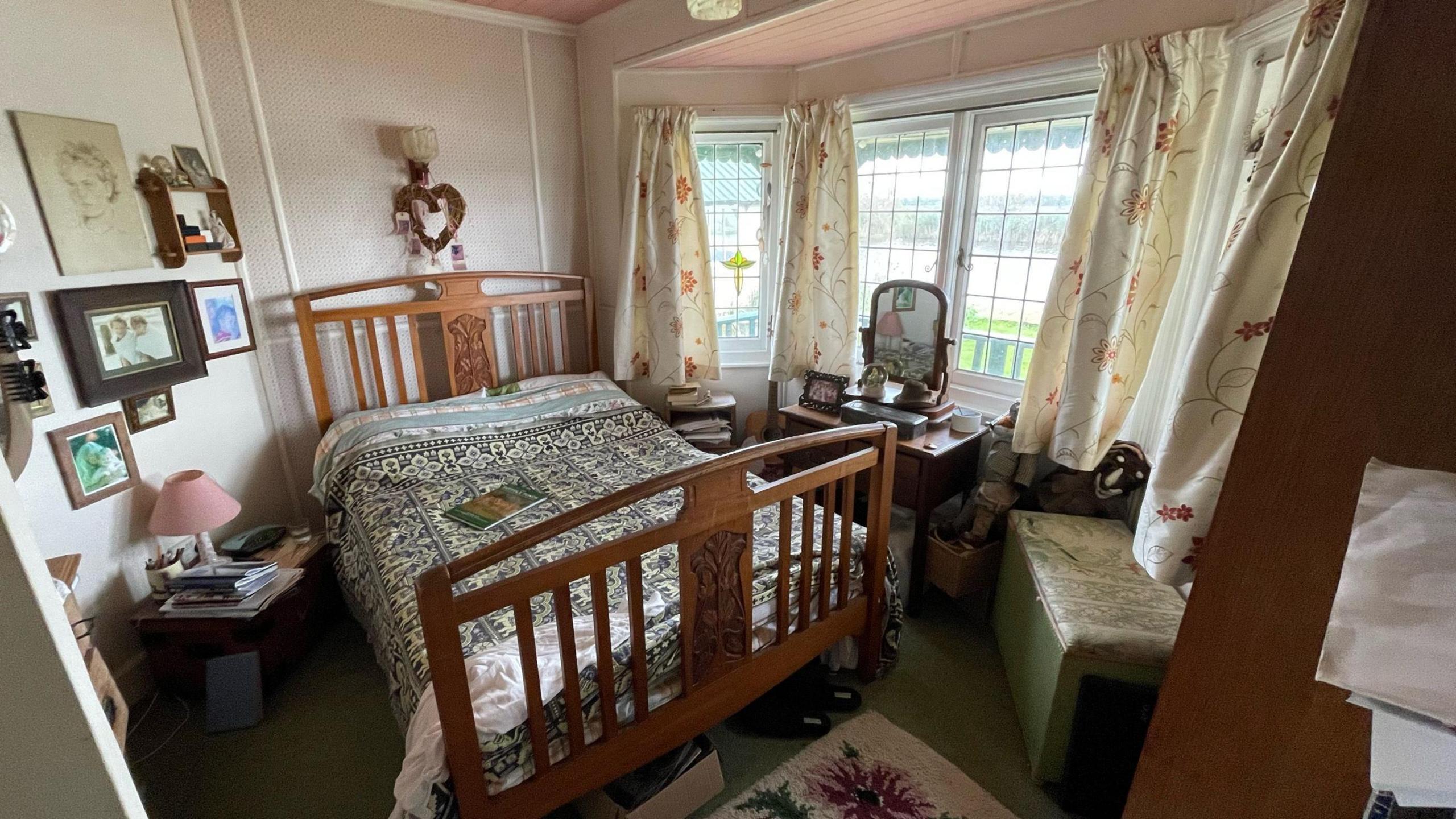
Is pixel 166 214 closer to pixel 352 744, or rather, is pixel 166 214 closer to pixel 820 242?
pixel 352 744

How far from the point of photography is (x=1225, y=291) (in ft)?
4.10

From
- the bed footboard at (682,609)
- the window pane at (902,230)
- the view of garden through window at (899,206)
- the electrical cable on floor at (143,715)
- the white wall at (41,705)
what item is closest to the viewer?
the white wall at (41,705)

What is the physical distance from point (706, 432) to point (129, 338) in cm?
215

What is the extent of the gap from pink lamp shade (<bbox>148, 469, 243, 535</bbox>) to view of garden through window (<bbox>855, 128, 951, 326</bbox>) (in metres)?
2.70

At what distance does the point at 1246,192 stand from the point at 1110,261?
1.91 ft

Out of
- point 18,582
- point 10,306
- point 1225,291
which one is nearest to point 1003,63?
point 1225,291

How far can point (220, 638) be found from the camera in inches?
72.5

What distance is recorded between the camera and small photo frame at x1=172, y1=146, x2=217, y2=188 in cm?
197

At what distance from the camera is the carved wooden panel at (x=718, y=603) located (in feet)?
4.64

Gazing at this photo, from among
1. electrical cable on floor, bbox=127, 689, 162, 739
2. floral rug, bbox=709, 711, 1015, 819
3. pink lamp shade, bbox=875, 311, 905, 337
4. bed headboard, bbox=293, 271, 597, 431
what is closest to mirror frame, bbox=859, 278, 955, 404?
pink lamp shade, bbox=875, 311, 905, 337

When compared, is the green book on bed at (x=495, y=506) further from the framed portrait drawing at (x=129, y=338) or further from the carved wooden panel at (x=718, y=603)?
the framed portrait drawing at (x=129, y=338)

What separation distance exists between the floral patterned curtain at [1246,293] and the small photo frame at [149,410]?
2931mm

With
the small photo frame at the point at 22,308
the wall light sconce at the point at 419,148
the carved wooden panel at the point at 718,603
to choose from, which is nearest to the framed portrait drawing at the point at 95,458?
the small photo frame at the point at 22,308

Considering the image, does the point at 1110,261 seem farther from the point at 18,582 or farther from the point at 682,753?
the point at 18,582
